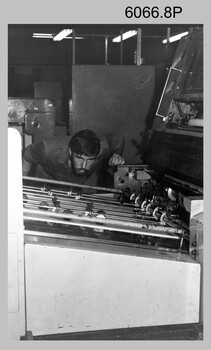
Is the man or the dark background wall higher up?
the dark background wall

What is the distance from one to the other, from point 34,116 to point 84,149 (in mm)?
1240

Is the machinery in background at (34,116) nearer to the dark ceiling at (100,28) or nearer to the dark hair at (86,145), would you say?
the dark ceiling at (100,28)

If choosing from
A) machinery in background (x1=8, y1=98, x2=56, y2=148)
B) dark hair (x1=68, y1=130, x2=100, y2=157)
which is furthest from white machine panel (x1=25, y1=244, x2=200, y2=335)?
machinery in background (x1=8, y1=98, x2=56, y2=148)

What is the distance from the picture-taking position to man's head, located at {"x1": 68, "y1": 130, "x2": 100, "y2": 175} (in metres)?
3.30

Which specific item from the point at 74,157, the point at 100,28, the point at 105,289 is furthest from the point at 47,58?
the point at 105,289

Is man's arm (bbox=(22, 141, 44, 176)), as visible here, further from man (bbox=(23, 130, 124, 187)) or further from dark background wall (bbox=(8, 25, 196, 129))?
dark background wall (bbox=(8, 25, 196, 129))

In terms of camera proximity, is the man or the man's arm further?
the man's arm

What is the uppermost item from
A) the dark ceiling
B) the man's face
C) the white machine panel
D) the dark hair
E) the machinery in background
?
the dark ceiling

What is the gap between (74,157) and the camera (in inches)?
133

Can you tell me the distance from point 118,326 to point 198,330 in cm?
35

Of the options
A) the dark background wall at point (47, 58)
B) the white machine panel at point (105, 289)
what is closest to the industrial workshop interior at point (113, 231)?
the white machine panel at point (105, 289)

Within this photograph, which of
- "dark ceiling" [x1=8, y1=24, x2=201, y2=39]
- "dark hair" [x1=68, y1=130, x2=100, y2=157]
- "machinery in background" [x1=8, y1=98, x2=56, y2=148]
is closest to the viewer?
"dark ceiling" [x1=8, y1=24, x2=201, y2=39]

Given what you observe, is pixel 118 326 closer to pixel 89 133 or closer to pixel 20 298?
pixel 20 298

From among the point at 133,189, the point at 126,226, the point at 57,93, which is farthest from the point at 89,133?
the point at 57,93
